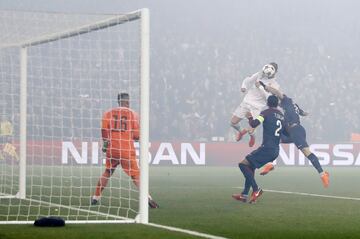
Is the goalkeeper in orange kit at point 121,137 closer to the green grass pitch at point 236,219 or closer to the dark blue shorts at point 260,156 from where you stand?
the green grass pitch at point 236,219

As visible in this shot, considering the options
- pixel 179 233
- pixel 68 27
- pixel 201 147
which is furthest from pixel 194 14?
pixel 179 233

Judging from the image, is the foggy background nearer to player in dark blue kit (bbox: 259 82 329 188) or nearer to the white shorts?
the white shorts

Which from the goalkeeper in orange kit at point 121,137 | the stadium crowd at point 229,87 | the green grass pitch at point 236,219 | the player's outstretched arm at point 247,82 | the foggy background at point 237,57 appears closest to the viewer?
the green grass pitch at point 236,219

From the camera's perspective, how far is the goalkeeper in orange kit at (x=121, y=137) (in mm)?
10594

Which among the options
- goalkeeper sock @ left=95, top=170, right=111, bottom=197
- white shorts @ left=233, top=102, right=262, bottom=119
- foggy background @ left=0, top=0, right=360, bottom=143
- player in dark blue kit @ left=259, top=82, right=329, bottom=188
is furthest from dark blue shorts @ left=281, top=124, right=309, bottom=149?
foggy background @ left=0, top=0, right=360, bottom=143

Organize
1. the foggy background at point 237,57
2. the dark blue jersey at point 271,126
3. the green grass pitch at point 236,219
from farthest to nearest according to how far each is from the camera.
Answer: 1. the foggy background at point 237,57
2. the dark blue jersey at point 271,126
3. the green grass pitch at point 236,219

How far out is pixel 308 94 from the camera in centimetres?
3484

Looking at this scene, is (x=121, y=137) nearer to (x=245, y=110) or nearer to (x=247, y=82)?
(x=247, y=82)

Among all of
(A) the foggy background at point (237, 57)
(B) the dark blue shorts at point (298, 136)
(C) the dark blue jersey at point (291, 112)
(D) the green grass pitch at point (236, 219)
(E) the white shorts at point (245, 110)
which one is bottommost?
(D) the green grass pitch at point (236, 219)

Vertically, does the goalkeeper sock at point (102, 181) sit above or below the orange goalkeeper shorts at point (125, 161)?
below

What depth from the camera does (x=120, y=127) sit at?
10.7 m

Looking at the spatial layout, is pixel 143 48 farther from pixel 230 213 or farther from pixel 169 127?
pixel 169 127

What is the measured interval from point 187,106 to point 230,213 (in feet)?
77.5

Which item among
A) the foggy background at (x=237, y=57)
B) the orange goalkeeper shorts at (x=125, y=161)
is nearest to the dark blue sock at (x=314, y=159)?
the orange goalkeeper shorts at (x=125, y=161)
